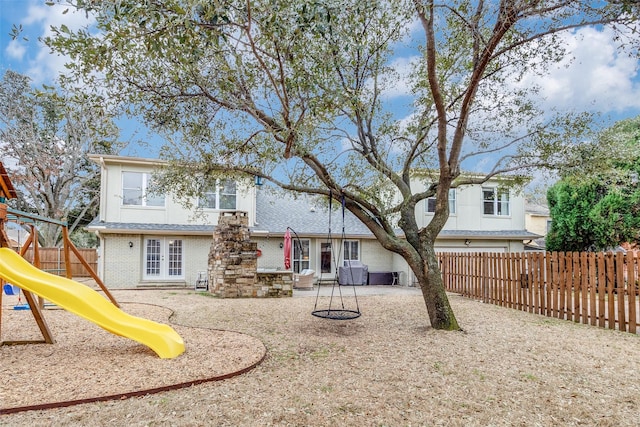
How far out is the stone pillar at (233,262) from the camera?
1267cm

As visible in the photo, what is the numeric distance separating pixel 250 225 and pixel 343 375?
12216mm

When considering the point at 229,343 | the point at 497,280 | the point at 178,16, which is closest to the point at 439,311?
the point at 229,343

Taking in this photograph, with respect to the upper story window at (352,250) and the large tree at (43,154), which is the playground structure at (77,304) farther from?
the large tree at (43,154)

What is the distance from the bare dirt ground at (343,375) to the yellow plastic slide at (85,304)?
0.25 metres

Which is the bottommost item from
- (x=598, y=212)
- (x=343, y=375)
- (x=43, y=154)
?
(x=343, y=375)

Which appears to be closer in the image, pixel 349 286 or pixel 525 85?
pixel 525 85

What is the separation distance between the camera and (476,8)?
23.0 feet

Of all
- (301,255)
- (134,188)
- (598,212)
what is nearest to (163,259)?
(134,188)

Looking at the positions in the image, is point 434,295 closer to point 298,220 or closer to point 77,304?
point 77,304

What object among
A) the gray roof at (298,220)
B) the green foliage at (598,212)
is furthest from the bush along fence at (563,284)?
the gray roof at (298,220)

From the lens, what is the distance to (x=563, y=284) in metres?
9.44

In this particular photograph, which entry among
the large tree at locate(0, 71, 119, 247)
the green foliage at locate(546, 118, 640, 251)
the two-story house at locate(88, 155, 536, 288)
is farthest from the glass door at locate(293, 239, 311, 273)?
the large tree at locate(0, 71, 119, 247)

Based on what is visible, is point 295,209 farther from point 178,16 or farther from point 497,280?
point 178,16

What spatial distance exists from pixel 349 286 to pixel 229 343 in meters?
11.1
